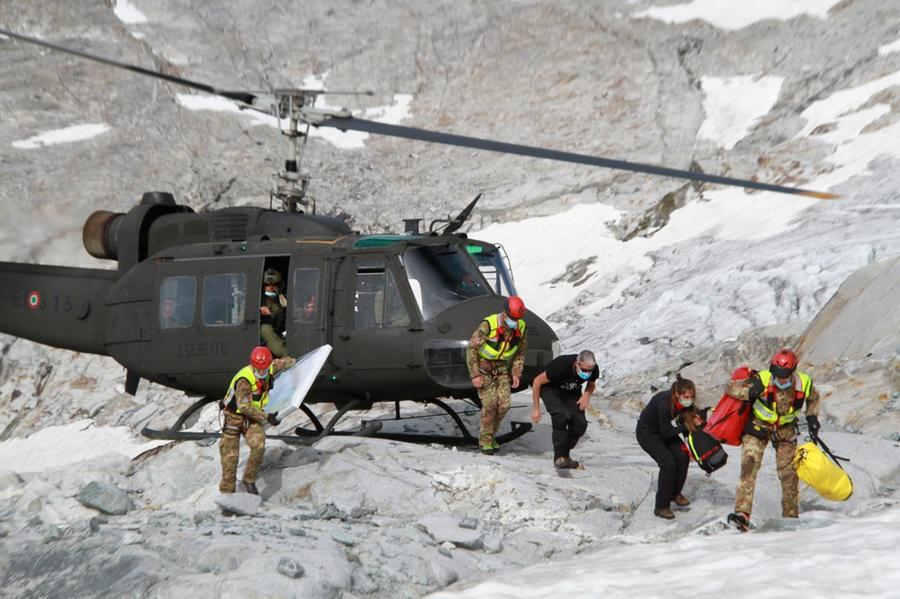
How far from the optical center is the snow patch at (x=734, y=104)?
1396 inches

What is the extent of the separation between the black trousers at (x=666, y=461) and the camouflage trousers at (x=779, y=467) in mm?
705

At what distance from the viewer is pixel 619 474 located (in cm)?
1012

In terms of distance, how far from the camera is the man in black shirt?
9.80 metres

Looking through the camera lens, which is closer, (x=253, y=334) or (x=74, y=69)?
(x=253, y=334)

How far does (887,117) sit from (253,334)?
25.1 meters

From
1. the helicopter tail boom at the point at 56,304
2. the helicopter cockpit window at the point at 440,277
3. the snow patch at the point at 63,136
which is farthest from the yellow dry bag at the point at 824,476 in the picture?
the snow patch at the point at 63,136

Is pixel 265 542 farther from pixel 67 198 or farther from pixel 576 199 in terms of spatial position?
pixel 67 198

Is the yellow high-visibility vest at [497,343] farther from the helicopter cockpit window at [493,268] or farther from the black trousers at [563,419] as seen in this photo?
the helicopter cockpit window at [493,268]

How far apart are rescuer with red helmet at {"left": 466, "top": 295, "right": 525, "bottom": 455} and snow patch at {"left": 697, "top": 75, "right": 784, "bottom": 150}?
26569 millimetres

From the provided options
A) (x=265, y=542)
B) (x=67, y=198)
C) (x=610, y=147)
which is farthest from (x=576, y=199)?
(x=265, y=542)

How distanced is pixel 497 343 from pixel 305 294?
2437 millimetres

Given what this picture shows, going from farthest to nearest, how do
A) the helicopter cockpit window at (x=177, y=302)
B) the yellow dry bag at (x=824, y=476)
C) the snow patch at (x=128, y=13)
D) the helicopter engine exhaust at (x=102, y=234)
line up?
the snow patch at (x=128, y=13) < the helicopter engine exhaust at (x=102, y=234) < the helicopter cockpit window at (x=177, y=302) < the yellow dry bag at (x=824, y=476)

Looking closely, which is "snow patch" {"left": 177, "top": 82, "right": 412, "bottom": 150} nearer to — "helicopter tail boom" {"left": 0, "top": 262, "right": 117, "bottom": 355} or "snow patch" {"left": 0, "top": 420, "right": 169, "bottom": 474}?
"snow patch" {"left": 0, "top": 420, "right": 169, "bottom": 474}

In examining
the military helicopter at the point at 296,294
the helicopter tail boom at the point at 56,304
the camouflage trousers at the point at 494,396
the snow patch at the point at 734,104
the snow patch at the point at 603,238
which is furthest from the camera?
the snow patch at the point at 734,104
